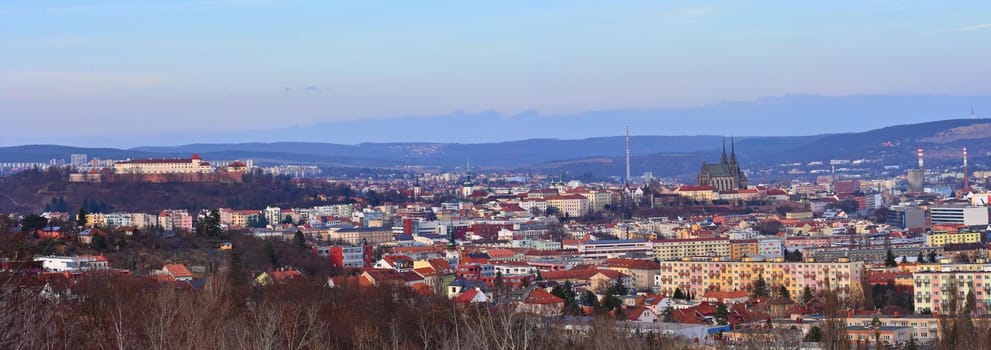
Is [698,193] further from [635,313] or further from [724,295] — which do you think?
[635,313]

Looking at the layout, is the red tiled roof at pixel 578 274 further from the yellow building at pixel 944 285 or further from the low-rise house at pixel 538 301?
the yellow building at pixel 944 285

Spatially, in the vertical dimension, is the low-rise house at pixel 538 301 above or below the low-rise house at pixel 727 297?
above

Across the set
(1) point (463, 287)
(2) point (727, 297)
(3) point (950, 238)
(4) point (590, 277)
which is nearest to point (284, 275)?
(1) point (463, 287)

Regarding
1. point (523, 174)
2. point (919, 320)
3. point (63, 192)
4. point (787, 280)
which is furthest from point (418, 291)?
point (523, 174)

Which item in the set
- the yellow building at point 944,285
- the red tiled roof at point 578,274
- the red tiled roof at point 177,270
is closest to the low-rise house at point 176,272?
the red tiled roof at point 177,270

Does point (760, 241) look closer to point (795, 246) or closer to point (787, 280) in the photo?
point (795, 246)
